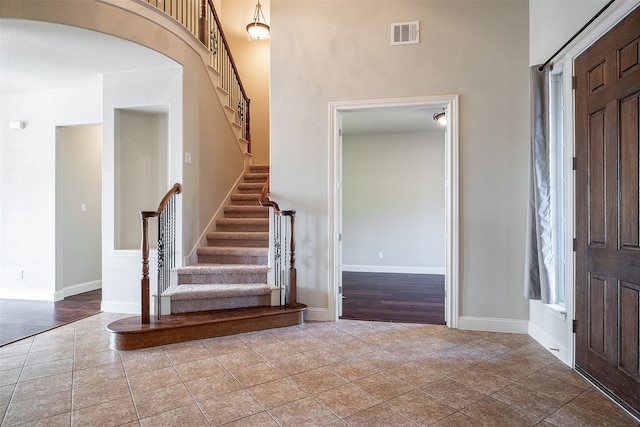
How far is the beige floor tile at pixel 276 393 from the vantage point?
7.25 ft

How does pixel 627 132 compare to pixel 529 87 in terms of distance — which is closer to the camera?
pixel 627 132

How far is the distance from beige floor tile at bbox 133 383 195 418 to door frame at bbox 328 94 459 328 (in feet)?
6.01

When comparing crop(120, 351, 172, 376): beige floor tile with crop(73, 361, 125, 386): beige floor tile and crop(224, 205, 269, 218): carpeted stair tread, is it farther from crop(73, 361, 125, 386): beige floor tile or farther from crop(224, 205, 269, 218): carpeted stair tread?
crop(224, 205, 269, 218): carpeted stair tread

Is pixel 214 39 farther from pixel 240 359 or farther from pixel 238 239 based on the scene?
pixel 240 359

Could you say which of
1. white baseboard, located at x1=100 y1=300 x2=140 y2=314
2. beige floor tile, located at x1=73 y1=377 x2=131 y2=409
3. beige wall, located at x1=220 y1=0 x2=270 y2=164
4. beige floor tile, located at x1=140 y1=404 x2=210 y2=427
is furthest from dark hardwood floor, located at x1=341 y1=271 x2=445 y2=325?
beige wall, located at x1=220 y1=0 x2=270 y2=164

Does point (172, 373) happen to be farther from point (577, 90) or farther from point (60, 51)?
point (577, 90)

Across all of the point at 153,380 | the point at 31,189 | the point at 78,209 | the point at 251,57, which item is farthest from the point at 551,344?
the point at 251,57

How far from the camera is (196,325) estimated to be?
128 inches

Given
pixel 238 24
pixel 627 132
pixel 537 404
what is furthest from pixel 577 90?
pixel 238 24

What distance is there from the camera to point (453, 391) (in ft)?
7.64

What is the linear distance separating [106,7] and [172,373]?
317 centimetres

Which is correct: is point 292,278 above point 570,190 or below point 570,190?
below

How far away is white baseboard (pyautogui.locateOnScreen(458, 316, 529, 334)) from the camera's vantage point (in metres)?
3.46

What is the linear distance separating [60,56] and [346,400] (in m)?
4.20
